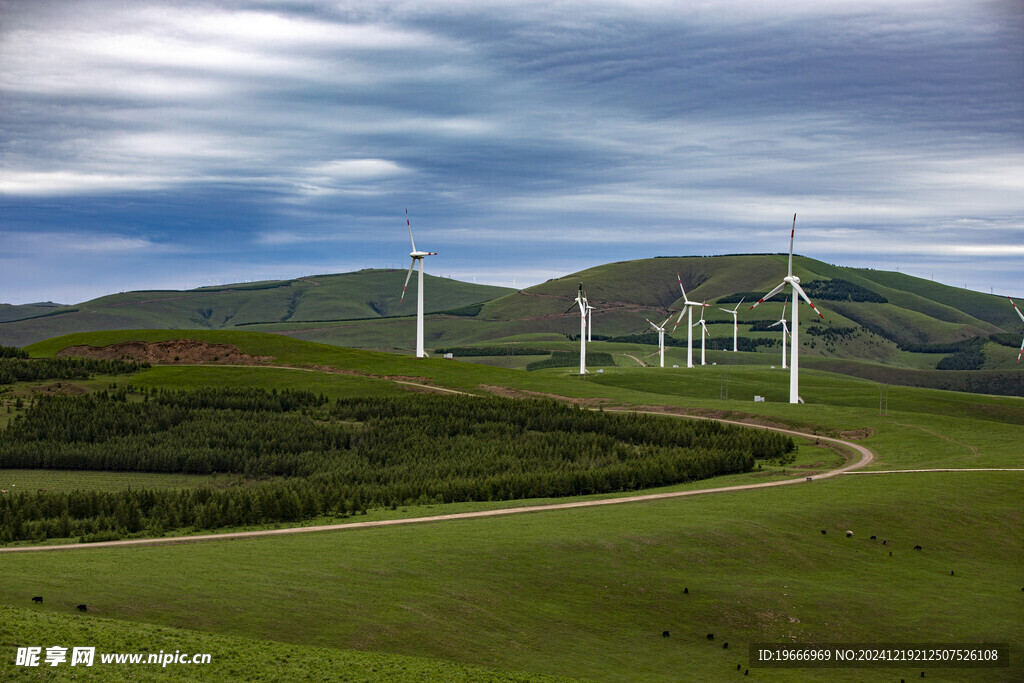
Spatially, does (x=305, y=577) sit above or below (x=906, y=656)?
above

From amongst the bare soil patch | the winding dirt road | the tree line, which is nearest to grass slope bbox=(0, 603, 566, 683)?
the winding dirt road

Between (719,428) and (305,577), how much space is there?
60440 mm

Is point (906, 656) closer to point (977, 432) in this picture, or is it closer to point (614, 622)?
point (614, 622)

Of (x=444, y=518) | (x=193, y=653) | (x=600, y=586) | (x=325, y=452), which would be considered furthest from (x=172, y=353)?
(x=193, y=653)

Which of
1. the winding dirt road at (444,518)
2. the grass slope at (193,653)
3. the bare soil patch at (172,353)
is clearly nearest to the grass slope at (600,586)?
the grass slope at (193,653)

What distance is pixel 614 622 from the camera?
1283 inches

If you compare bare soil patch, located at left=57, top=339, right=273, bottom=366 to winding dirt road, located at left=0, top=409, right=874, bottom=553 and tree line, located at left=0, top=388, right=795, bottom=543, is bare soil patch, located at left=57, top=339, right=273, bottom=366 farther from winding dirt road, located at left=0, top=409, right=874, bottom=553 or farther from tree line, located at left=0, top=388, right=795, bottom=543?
winding dirt road, located at left=0, top=409, right=874, bottom=553

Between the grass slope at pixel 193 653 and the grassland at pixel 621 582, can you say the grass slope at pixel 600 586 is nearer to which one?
the grassland at pixel 621 582

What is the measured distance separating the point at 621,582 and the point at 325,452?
5143 cm

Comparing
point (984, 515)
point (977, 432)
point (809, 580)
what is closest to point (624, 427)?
point (977, 432)

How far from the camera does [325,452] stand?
82.1 m

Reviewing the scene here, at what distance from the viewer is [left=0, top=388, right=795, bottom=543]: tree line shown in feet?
170

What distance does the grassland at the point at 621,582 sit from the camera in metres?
28.2

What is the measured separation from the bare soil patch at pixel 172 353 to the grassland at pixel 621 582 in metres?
82.1
